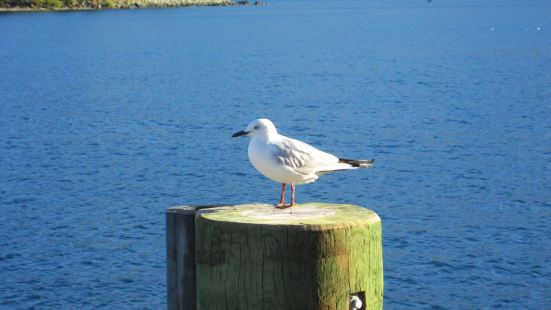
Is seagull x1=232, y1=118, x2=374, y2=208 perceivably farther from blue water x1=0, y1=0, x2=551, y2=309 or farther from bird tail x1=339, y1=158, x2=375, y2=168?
blue water x1=0, y1=0, x2=551, y2=309

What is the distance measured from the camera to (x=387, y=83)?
2483 inches

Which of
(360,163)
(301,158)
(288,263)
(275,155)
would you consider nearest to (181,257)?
(288,263)

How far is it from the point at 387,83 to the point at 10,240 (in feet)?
137

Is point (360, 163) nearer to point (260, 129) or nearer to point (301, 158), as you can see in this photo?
point (301, 158)

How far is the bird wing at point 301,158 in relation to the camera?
7592 mm

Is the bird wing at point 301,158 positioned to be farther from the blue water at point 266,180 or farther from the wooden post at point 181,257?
the blue water at point 266,180

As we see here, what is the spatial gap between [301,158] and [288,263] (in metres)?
2.46

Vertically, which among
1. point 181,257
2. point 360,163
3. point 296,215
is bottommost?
point 181,257

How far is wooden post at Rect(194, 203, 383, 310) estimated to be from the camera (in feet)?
18.0

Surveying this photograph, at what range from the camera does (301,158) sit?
25.8ft

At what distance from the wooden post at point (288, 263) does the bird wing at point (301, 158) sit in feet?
5.77

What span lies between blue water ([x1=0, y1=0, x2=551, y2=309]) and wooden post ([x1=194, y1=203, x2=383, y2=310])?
A: 13.8m

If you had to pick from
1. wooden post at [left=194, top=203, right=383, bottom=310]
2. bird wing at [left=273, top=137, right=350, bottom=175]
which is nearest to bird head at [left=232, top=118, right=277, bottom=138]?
bird wing at [left=273, top=137, right=350, bottom=175]

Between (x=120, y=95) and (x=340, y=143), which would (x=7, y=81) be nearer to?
(x=120, y=95)
